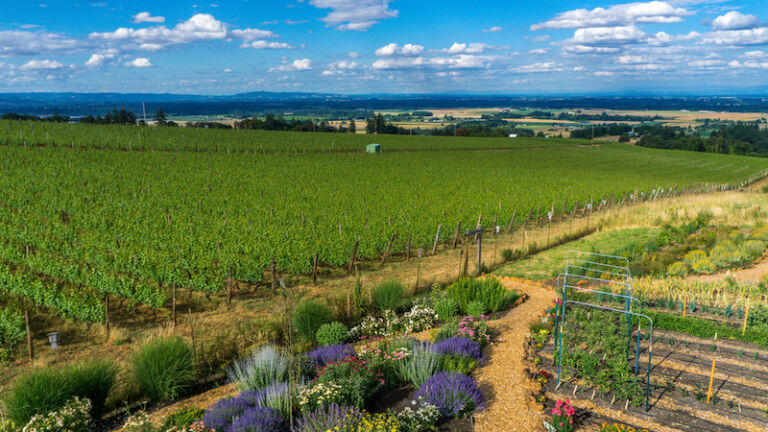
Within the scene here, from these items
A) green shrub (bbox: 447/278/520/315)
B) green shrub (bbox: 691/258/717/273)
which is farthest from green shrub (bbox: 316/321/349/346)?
green shrub (bbox: 691/258/717/273)

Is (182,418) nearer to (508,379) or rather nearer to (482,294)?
(508,379)

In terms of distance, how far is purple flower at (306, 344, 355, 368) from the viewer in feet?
29.6

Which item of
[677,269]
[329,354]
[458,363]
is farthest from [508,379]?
[677,269]

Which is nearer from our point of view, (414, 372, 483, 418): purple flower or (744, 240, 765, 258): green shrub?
(414, 372, 483, 418): purple flower

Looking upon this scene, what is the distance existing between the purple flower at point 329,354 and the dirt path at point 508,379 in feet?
8.65

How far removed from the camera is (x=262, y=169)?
44.8 m

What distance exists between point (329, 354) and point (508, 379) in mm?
3504

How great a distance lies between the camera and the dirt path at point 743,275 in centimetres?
1445

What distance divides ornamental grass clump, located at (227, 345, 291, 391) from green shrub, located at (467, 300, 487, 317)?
515cm

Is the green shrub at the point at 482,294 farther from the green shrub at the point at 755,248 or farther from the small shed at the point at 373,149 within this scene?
the small shed at the point at 373,149

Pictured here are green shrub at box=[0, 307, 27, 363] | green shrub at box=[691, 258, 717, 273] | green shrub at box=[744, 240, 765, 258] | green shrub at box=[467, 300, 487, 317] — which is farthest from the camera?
green shrub at box=[744, 240, 765, 258]

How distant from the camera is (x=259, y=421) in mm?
6723

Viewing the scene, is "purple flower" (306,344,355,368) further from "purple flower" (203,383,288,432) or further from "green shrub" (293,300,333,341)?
"green shrub" (293,300,333,341)

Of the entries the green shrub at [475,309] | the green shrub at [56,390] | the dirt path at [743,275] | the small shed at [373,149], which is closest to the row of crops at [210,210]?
the green shrub at [56,390]
